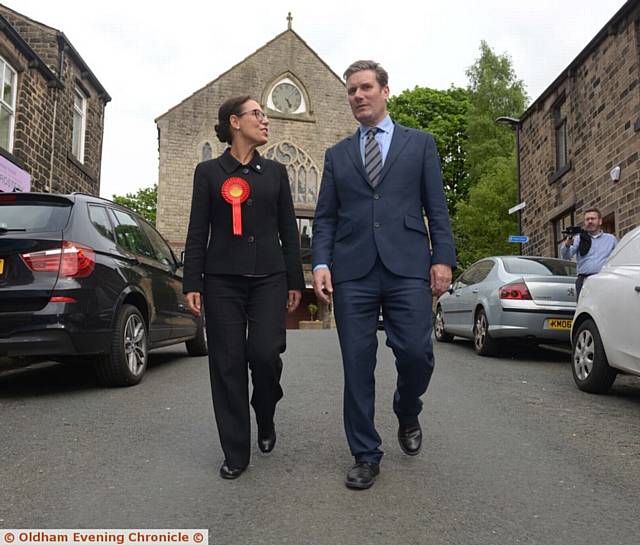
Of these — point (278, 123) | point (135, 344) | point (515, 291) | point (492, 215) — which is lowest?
point (135, 344)

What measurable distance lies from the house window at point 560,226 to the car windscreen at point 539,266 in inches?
252

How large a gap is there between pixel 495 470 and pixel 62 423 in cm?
288

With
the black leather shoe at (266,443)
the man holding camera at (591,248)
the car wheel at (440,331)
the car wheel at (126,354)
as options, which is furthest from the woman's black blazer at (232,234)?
the car wheel at (440,331)

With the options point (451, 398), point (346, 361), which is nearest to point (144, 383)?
point (451, 398)

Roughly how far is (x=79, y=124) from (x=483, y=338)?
44.8 feet

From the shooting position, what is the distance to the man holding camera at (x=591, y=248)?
8680 millimetres

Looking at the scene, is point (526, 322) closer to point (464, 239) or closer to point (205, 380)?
point (205, 380)

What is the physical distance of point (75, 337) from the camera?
18.1ft

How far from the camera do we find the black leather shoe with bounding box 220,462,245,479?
3.38 meters

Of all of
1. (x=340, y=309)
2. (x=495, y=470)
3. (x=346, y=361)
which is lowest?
(x=495, y=470)

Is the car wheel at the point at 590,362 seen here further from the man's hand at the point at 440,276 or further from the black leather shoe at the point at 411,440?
the man's hand at the point at 440,276

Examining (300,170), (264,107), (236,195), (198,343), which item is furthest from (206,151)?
(236,195)

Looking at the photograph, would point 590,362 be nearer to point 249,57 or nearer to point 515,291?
point 515,291

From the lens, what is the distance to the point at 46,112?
15.5 m
